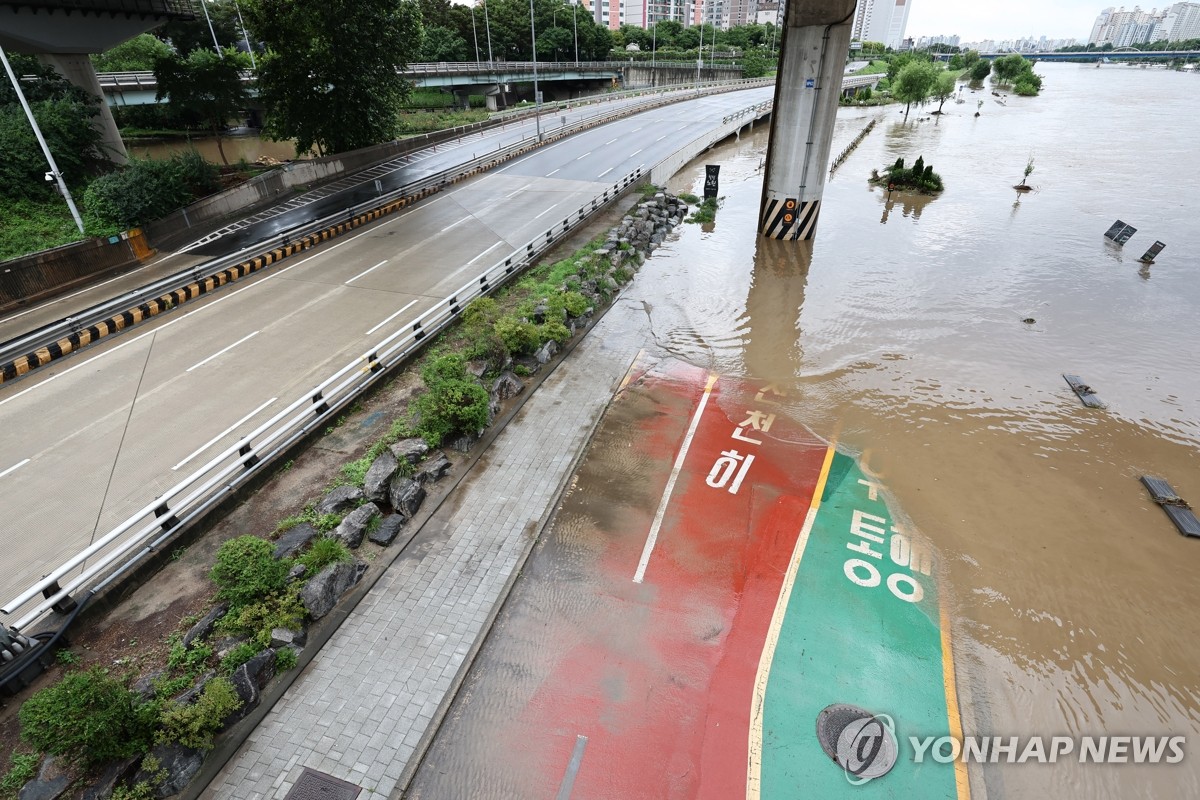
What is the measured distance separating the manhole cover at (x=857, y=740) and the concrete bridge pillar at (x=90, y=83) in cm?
3205

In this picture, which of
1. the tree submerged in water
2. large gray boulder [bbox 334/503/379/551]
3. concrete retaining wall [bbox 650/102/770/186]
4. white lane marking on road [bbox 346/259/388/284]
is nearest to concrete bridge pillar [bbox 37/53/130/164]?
white lane marking on road [bbox 346/259/388/284]

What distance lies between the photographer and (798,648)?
733cm

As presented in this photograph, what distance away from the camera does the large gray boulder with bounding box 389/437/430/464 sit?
9.80 metres

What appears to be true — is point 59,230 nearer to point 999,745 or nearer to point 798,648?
point 798,648

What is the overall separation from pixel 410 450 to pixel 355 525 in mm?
1736

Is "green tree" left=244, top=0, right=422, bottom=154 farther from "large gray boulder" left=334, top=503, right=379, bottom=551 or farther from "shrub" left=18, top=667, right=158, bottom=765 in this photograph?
"shrub" left=18, top=667, right=158, bottom=765

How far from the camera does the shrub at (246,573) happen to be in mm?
7195

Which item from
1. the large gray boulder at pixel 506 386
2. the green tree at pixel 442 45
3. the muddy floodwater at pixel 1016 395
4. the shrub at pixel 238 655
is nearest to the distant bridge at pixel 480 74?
the green tree at pixel 442 45

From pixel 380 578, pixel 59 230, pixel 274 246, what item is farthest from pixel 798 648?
pixel 59 230

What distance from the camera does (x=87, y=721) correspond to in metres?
5.34

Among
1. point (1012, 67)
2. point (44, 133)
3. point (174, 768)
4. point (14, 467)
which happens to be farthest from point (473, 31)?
point (1012, 67)

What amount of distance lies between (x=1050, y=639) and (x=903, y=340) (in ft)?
31.1

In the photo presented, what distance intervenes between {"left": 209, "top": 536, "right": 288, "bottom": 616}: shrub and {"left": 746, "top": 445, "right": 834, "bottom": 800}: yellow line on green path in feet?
20.3

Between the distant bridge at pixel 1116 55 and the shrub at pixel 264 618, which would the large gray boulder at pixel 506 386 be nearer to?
the shrub at pixel 264 618
